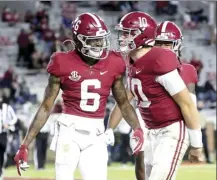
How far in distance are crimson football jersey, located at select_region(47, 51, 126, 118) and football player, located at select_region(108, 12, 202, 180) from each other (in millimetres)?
221

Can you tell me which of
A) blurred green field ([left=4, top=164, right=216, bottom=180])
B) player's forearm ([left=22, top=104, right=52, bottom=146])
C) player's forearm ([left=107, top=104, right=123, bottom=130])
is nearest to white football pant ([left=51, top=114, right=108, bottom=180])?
player's forearm ([left=22, top=104, right=52, bottom=146])

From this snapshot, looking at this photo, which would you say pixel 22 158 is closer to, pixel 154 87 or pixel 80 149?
pixel 80 149

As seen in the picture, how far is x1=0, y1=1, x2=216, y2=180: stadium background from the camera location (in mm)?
14344

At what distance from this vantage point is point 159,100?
5.59 meters

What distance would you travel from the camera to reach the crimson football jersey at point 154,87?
17.9ft

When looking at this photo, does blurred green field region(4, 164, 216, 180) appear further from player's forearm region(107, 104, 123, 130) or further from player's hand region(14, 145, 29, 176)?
player's hand region(14, 145, 29, 176)

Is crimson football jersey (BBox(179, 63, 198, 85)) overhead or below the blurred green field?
overhead

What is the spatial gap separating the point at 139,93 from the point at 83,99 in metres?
0.40

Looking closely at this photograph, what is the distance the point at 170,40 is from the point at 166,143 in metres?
1.01

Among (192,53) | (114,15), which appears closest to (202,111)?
(192,53)

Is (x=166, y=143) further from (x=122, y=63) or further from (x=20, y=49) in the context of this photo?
(x=20, y=49)

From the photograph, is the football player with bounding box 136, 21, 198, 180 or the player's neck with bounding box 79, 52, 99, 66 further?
the football player with bounding box 136, 21, 198, 180

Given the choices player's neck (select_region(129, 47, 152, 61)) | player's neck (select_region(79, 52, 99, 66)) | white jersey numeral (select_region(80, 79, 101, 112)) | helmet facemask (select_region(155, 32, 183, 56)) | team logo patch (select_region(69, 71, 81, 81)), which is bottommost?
white jersey numeral (select_region(80, 79, 101, 112))

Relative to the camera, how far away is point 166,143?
557 cm
